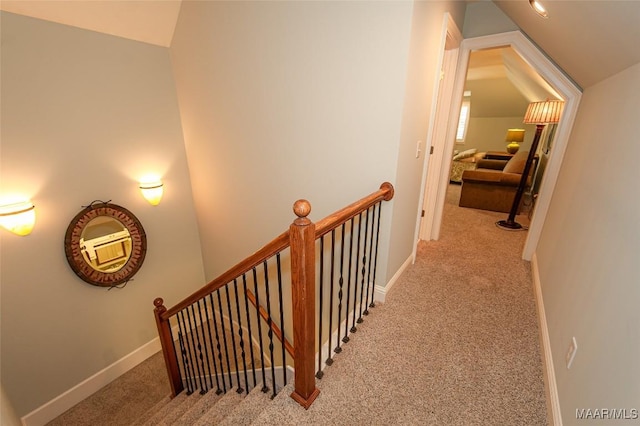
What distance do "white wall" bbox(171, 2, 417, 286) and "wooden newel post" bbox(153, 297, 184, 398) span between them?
3.20ft

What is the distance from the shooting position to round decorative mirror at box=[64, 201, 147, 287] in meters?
2.43

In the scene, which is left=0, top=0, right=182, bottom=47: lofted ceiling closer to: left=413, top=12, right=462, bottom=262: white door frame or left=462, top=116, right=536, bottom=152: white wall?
left=413, top=12, right=462, bottom=262: white door frame

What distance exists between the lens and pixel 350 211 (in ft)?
4.56

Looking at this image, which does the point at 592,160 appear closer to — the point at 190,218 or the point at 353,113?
the point at 353,113

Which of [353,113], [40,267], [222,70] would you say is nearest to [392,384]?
[353,113]

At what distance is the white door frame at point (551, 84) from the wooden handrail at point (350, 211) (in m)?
0.79

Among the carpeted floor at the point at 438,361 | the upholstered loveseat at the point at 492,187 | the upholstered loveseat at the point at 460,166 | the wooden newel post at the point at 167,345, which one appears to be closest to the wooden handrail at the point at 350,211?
the carpeted floor at the point at 438,361

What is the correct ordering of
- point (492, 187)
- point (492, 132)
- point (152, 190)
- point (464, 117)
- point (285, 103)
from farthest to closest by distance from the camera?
1. point (464, 117)
2. point (492, 132)
3. point (492, 187)
4. point (152, 190)
5. point (285, 103)

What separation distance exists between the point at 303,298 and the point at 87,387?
3.11 meters

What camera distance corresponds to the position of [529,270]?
8.23 feet

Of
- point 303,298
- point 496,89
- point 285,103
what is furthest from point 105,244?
point 496,89

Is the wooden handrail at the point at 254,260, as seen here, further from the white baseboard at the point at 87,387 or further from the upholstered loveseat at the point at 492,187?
the upholstered loveseat at the point at 492,187

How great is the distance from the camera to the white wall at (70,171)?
2055 mm

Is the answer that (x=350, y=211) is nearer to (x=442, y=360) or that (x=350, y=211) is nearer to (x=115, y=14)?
(x=442, y=360)
